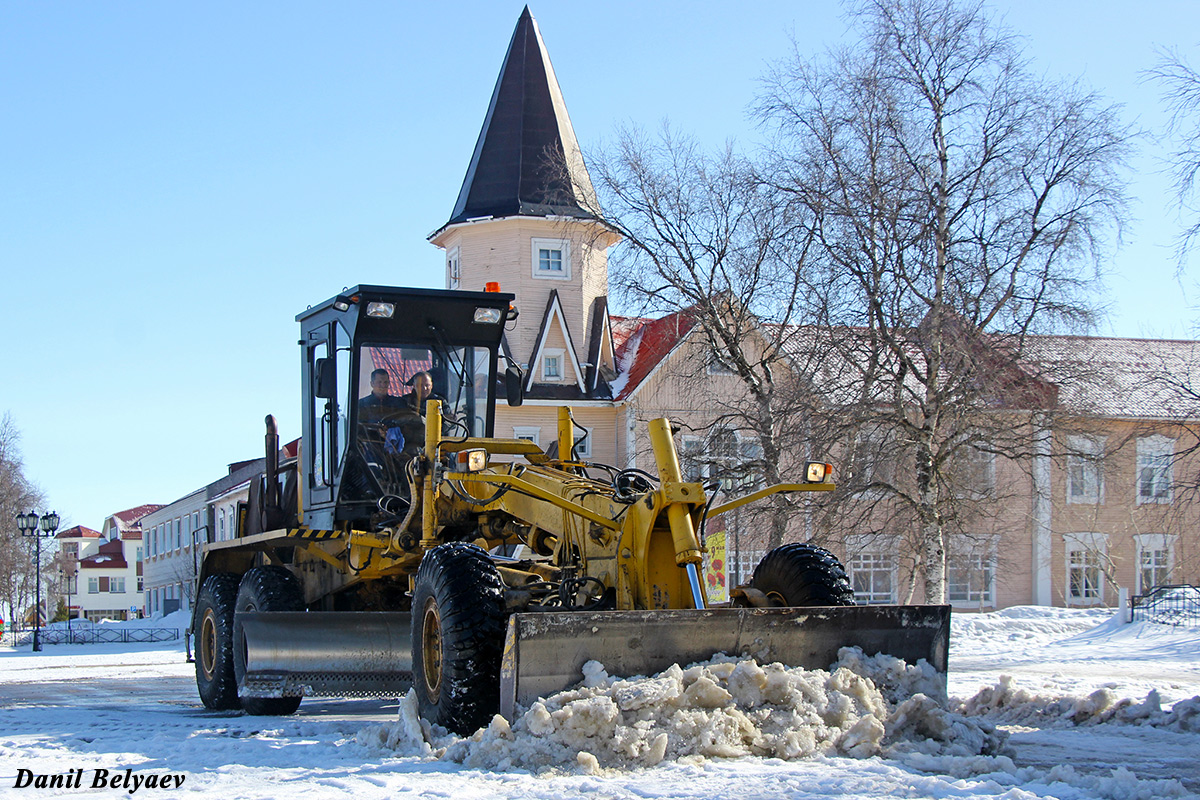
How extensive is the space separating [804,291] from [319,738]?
50.7 ft

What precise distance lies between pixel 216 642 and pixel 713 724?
261 inches

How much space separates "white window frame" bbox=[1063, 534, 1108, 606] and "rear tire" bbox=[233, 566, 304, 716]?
29.9 m

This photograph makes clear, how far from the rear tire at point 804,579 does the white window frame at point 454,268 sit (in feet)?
96.9

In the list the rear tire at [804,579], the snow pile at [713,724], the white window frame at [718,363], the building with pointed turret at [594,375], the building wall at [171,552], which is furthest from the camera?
the building wall at [171,552]

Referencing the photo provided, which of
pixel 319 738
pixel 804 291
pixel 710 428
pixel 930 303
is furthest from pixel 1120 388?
pixel 319 738

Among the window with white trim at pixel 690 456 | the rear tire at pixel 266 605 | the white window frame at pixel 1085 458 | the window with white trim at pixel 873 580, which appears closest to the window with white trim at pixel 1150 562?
the window with white trim at pixel 873 580

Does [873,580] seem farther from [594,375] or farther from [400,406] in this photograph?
[400,406]

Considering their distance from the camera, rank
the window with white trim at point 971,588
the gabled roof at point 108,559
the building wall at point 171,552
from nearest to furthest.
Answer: the window with white trim at point 971,588, the building wall at point 171,552, the gabled roof at point 108,559

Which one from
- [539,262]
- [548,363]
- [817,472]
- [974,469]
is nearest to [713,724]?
[817,472]

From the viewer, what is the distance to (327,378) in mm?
11078

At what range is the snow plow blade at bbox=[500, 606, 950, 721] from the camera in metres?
7.16

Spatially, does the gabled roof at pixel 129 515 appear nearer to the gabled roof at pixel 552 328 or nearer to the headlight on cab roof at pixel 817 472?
the gabled roof at pixel 552 328

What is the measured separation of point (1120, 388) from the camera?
70.6 feet

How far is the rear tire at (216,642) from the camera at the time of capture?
11867mm
